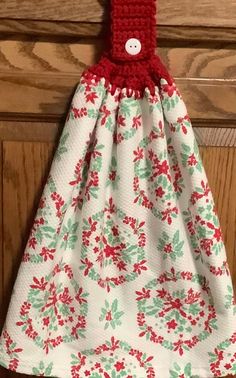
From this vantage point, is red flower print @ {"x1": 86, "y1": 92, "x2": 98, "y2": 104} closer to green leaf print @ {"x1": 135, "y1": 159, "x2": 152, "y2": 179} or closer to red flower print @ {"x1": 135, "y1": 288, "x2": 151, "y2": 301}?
green leaf print @ {"x1": 135, "y1": 159, "x2": 152, "y2": 179}

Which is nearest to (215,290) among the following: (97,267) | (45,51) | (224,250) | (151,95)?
(224,250)

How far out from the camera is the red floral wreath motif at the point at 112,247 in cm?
80

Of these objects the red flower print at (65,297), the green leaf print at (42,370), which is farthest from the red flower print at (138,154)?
the green leaf print at (42,370)

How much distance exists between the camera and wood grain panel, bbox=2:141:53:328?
80 cm

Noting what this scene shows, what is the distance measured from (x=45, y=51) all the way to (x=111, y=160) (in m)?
0.16

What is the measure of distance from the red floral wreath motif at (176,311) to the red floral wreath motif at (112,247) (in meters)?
0.04

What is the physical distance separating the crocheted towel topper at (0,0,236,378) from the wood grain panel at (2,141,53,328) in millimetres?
39

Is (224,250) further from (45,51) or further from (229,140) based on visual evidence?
(45,51)

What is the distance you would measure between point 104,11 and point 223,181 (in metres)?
0.27

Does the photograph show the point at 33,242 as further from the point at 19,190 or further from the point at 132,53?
the point at 132,53

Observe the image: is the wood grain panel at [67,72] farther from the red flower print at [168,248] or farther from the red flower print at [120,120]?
the red flower print at [168,248]

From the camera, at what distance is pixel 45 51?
761 mm

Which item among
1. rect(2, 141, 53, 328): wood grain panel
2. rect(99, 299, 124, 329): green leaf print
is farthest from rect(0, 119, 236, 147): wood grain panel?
rect(99, 299, 124, 329): green leaf print

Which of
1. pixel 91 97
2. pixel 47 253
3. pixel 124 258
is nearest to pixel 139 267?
pixel 124 258
